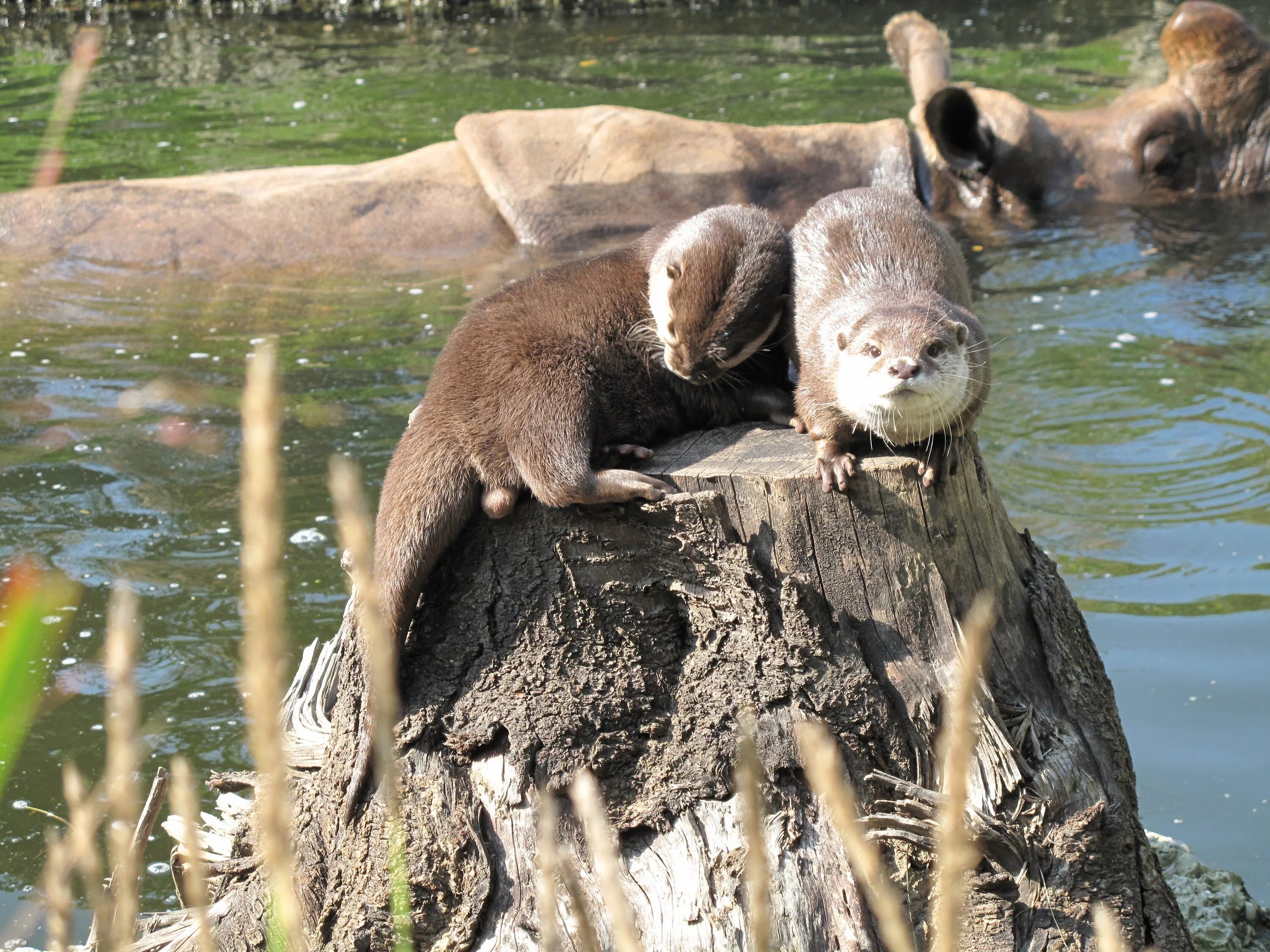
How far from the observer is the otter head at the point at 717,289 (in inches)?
123

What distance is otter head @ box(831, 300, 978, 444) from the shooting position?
2.78m

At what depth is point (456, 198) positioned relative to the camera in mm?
9133

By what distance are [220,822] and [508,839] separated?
111 centimetres

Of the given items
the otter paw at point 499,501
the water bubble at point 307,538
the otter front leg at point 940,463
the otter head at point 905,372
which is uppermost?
the otter head at point 905,372

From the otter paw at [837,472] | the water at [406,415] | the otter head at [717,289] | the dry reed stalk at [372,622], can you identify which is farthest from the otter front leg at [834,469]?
the water at [406,415]

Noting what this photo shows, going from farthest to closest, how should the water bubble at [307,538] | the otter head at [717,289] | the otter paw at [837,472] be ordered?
the water bubble at [307,538] → the otter head at [717,289] → the otter paw at [837,472]

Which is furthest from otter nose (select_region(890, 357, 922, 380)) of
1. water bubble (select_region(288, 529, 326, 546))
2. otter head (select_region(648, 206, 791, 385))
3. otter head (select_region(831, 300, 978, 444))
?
water bubble (select_region(288, 529, 326, 546))

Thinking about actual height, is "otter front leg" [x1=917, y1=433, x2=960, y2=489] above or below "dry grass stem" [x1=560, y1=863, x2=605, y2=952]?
below

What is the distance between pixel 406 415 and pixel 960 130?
5181 mm

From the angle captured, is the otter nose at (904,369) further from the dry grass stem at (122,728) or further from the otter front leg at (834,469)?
the dry grass stem at (122,728)

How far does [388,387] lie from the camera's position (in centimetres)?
709

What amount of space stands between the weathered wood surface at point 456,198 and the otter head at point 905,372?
6.05 metres

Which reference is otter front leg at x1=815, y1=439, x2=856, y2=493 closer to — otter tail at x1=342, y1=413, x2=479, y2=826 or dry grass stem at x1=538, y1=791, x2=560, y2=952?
otter tail at x1=342, y1=413, x2=479, y2=826

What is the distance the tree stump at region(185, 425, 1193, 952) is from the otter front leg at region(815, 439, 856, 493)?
0.03 metres
